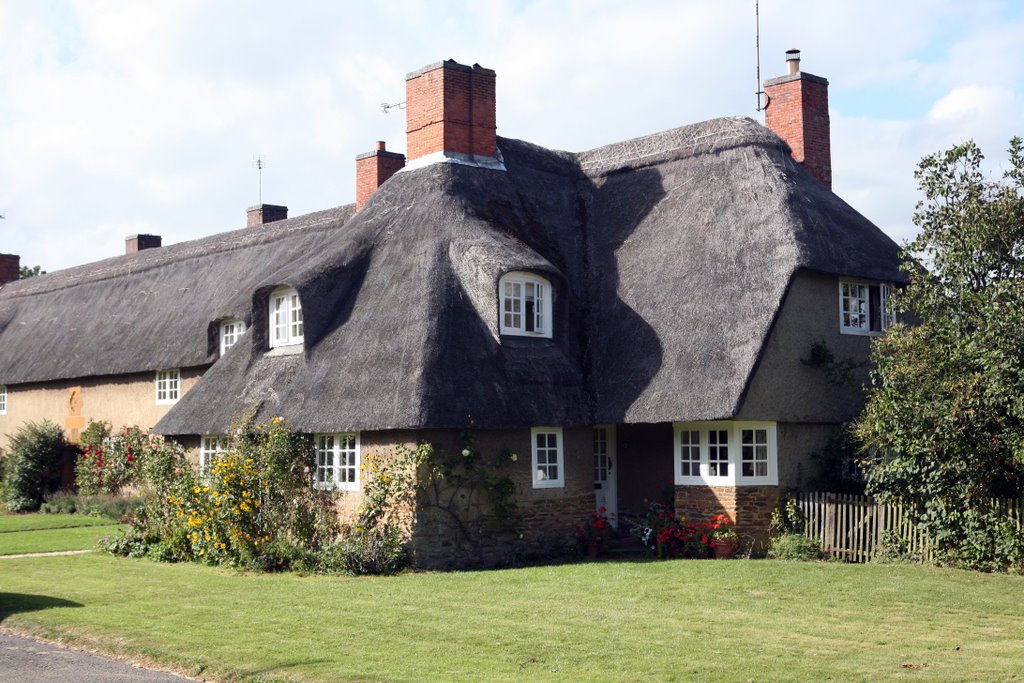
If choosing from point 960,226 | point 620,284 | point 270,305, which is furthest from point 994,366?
point 270,305

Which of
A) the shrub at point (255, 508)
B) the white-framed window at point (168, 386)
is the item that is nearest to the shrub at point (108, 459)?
the white-framed window at point (168, 386)

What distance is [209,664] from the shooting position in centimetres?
1102

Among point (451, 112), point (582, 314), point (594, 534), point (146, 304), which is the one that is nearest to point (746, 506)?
point (594, 534)

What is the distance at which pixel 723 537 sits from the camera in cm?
1914

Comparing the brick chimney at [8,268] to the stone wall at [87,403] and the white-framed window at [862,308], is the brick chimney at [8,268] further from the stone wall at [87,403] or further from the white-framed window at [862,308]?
the white-framed window at [862,308]

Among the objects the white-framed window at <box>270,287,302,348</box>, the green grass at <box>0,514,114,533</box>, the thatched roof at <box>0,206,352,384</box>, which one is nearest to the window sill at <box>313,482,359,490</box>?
the white-framed window at <box>270,287,302,348</box>

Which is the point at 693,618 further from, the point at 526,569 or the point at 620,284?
the point at 620,284

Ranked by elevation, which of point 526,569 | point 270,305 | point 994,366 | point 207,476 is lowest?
point 526,569

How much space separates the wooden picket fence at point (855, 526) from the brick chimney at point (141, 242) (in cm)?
2741

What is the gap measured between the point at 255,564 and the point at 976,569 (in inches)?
445

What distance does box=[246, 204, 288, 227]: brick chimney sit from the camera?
36500 millimetres

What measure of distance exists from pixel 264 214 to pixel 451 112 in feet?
50.8

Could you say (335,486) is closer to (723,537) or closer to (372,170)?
(723,537)

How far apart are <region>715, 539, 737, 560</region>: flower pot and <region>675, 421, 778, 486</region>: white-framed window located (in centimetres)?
99
